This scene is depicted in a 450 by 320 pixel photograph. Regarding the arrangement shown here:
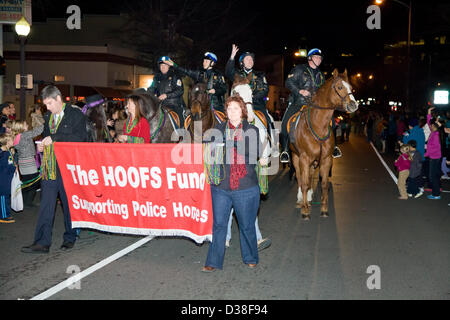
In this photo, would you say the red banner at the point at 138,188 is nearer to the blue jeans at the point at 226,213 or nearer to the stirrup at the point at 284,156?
the blue jeans at the point at 226,213

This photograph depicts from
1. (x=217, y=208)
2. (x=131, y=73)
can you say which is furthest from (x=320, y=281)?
(x=131, y=73)

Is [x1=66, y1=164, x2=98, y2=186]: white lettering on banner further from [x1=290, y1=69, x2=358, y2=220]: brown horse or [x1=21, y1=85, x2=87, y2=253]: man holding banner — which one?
[x1=290, y1=69, x2=358, y2=220]: brown horse

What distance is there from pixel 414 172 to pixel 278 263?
6.48 m

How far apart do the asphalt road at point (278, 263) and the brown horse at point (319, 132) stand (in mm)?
686

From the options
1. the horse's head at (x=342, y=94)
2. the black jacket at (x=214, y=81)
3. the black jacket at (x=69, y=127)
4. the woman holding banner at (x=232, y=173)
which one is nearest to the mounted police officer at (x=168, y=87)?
the black jacket at (x=214, y=81)

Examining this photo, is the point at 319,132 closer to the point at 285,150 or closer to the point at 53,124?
the point at 285,150

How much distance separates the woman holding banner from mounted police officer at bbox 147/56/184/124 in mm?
5123

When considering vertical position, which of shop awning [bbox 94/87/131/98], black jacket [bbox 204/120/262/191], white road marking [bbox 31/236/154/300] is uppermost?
shop awning [bbox 94/87/131/98]

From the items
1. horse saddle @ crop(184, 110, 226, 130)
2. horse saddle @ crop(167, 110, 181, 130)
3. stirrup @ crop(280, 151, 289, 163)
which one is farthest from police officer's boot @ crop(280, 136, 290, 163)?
horse saddle @ crop(167, 110, 181, 130)

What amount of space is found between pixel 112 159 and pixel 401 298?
4136 mm

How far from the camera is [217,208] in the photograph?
6059 mm

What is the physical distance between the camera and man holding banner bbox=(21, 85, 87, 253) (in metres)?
7.00

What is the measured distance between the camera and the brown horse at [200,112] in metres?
9.45
